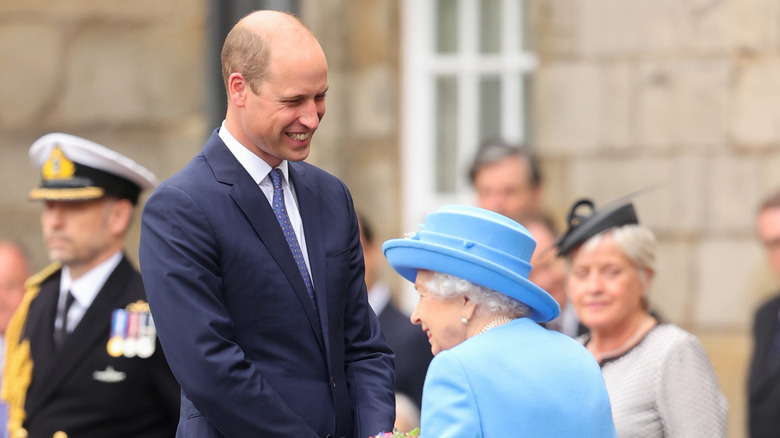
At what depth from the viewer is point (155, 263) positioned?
2.87 meters

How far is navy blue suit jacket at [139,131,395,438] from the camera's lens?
281 cm

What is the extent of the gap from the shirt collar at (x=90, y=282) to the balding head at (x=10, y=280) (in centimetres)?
158

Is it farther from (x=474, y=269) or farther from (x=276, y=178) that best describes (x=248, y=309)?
(x=474, y=269)

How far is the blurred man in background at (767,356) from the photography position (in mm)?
5012

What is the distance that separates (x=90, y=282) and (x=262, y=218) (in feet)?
5.60

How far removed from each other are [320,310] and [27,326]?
6.51ft

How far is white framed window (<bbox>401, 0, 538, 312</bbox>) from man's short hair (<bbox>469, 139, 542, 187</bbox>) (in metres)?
1.40

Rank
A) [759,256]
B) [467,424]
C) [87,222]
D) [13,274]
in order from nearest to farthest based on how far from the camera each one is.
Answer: [467,424] < [87,222] < [13,274] < [759,256]

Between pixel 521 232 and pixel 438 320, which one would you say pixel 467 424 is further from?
pixel 521 232

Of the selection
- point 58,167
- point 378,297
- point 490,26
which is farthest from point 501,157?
point 58,167

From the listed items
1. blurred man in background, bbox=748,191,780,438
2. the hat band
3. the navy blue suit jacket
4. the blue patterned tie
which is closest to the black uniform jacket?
the navy blue suit jacket

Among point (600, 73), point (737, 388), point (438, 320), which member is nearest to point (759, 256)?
point (737, 388)

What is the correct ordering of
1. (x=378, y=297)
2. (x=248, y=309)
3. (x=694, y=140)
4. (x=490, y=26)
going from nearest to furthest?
(x=248, y=309), (x=378, y=297), (x=694, y=140), (x=490, y=26)

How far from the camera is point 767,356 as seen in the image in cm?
521
